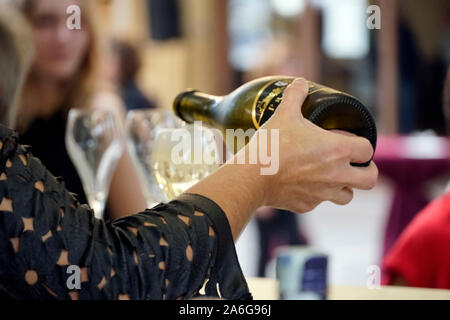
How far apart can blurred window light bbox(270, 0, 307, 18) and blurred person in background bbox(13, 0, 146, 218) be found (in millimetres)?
4447

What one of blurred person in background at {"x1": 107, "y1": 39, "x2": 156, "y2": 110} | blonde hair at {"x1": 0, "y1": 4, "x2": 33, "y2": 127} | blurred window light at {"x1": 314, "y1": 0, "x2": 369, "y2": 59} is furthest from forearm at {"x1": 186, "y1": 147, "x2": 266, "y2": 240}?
blurred window light at {"x1": 314, "y1": 0, "x2": 369, "y2": 59}

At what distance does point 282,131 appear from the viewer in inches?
23.8

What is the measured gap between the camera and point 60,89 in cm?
153

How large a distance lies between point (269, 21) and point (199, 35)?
63 centimetres

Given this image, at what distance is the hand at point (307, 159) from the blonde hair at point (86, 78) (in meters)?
0.96

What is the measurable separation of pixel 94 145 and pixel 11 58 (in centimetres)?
21

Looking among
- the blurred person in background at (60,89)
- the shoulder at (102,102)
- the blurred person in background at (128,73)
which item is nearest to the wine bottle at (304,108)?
the blurred person in background at (60,89)

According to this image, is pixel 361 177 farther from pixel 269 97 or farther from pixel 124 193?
pixel 124 193

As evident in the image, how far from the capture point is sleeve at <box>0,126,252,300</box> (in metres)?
0.50

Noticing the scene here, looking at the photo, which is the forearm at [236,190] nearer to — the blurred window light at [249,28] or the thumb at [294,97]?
the thumb at [294,97]

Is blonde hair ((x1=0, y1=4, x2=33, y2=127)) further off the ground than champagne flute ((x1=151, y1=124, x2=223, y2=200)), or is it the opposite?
blonde hair ((x1=0, y1=4, x2=33, y2=127))

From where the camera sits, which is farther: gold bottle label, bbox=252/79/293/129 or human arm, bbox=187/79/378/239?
gold bottle label, bbox=252/79/293/129

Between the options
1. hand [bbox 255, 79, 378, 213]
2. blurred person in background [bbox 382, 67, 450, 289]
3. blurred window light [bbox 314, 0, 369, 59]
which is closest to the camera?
hand [bbox 255, 79, 378, 213]

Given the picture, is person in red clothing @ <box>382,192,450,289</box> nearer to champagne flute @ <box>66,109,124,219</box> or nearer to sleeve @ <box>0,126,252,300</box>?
champagne flute @ <box>66,109,124,219</box>
